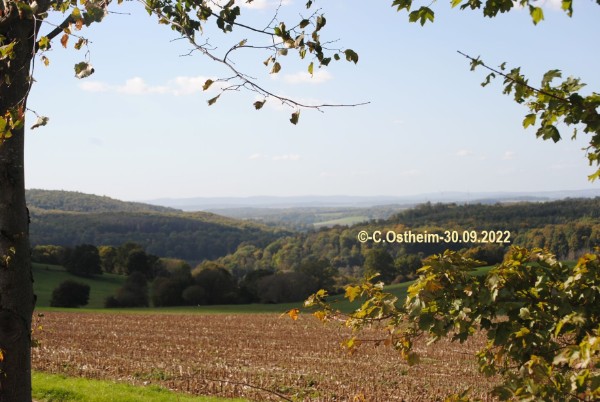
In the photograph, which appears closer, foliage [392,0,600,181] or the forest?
foliage [392,0,600,181]

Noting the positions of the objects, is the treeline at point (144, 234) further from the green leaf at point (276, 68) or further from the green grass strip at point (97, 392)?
the green leaf at point (276, 68)

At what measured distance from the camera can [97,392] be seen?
492 inches

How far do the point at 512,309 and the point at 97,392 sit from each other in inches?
433

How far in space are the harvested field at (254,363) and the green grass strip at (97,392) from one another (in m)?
0.83

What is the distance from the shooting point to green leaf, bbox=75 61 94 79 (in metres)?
3.61

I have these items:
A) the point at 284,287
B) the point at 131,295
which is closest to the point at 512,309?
the point at 131,295

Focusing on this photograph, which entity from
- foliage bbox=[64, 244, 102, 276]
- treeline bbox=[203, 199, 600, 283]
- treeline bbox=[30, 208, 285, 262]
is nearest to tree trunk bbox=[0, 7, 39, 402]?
treeline bbox=[203, 199, 600, 283]

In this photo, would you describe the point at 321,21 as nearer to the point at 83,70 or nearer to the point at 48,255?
the point at 83,70

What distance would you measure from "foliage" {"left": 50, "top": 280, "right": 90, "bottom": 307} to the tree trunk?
5683cm

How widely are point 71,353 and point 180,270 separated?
1756 inches

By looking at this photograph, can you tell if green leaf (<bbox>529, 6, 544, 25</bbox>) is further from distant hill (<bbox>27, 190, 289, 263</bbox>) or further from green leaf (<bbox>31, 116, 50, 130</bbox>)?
distant hill (<bbox>27, 190, 289, 263</bbox>)

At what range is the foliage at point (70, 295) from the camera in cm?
5750

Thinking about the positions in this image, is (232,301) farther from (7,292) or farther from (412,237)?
(7,292)

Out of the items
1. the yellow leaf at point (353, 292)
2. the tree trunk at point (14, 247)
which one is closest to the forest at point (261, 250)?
the yellow leaf at point (353, 292)
